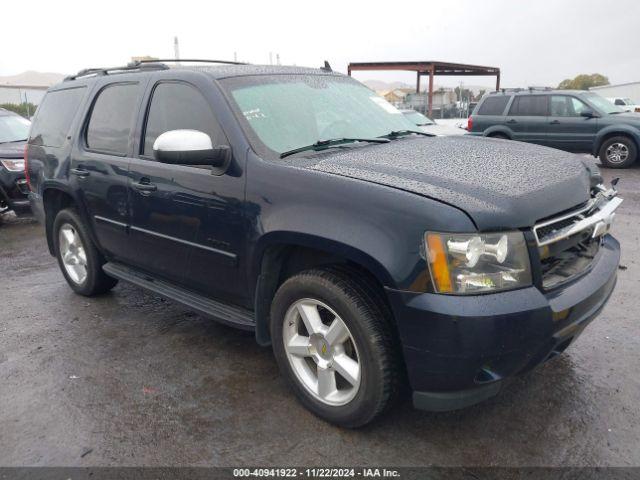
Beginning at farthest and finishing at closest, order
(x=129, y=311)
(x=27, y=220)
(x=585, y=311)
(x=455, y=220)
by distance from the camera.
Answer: (x=27, y=220) → (x=129, y=311) → (x=585, y=311) → (x=455, y=220)

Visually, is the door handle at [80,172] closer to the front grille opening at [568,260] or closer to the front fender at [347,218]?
the front fender at [347,218]

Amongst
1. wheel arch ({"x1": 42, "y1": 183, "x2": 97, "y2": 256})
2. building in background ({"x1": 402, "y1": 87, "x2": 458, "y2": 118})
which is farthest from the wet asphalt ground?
building in background ({"x1": 402, "y1": 87, "x2": 458, "y2": 118})

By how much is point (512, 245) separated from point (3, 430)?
9.06 ft

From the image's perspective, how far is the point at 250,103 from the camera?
126 inches

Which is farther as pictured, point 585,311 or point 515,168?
point 515,168

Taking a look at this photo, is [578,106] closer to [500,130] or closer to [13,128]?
[500,130]

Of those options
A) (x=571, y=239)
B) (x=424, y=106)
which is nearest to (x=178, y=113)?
(x=571, y=239)

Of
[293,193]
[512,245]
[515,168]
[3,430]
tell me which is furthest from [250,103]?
[3,430]

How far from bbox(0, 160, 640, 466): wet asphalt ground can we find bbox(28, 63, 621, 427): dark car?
0.95ft

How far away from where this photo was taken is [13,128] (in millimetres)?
9031

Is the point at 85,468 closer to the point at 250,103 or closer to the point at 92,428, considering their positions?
the point at 92,428

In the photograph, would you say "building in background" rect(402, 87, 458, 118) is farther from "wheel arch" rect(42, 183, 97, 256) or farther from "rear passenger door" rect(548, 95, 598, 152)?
"wheel arch" rect(42, 183, 97, 256)

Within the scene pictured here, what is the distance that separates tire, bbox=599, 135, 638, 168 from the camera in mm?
11633

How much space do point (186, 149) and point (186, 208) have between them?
0.49 metres
